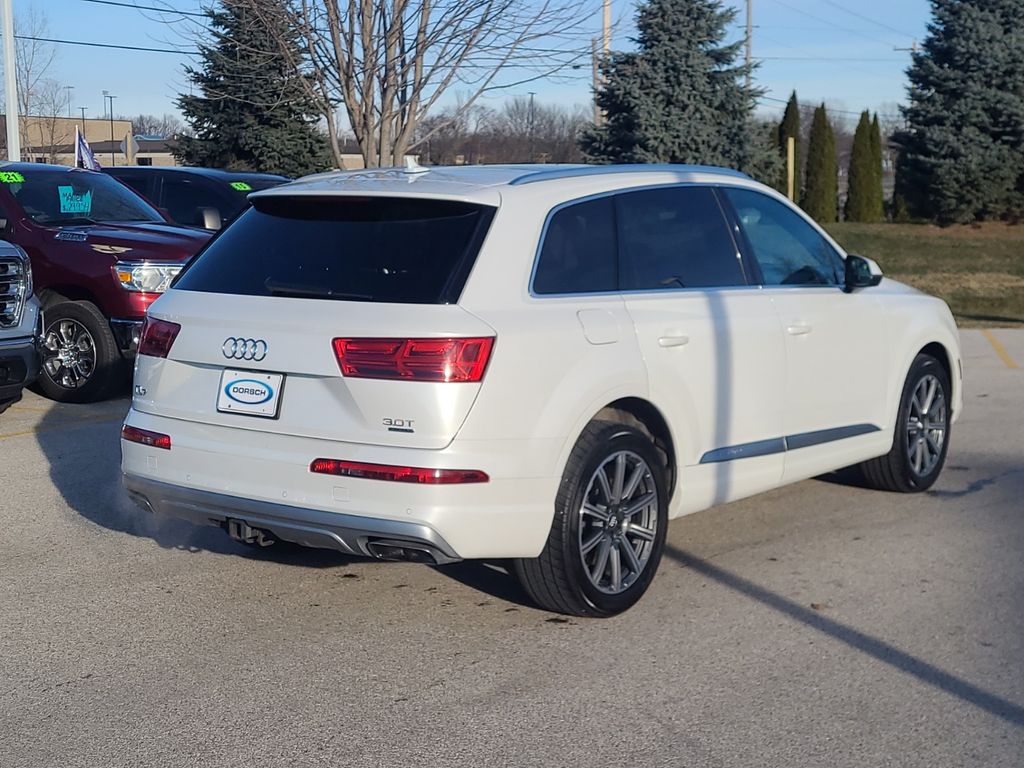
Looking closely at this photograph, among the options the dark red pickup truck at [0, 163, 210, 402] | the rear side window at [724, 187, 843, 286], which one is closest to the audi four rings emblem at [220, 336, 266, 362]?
the rear side window at [724, 187, 843, 286]

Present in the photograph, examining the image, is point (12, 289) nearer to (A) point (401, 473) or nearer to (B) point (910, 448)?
(A) point (401, 473)

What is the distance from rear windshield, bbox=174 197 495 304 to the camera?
491cm

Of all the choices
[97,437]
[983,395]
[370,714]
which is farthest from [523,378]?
[983,395]

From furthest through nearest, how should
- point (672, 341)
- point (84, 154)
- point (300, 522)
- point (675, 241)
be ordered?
point (84, 154), point (675, 241), point (672, 341), point (300, 522)

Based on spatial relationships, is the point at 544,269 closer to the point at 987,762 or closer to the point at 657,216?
the point at 657,216

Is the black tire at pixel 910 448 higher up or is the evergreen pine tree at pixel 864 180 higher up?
the evergreen pine tree at pixel 864 180

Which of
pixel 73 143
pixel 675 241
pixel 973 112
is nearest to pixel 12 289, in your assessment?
pixel 675 241

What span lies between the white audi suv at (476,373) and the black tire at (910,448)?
1.33 meters

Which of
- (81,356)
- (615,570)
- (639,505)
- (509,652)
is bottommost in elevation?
(509,652)

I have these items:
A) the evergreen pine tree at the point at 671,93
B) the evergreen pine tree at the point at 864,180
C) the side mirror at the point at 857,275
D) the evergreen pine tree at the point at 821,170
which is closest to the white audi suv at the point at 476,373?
the side mirror at the point at 857,275

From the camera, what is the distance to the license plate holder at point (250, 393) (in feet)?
16.1

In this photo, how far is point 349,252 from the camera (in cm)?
513

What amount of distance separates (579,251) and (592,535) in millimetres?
1154

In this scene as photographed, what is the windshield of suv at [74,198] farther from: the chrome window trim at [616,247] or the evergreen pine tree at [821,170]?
the evergreen pine tree at [821,170]
